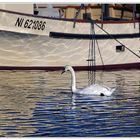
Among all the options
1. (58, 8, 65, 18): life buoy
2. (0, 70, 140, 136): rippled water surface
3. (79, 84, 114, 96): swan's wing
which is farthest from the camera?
(58, 8, 65, 18): life buoy

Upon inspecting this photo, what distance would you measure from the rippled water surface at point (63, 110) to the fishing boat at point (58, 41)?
571 cm

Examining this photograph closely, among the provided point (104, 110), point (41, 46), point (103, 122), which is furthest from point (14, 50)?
point (103, 122)

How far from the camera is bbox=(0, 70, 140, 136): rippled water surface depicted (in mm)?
10992

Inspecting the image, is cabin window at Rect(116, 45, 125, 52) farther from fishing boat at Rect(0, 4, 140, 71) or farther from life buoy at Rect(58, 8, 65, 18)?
life buoy at Rect(58, 8, 65, 18)

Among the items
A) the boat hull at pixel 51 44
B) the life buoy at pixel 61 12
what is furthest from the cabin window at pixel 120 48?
the life buoy at pixel 61 12

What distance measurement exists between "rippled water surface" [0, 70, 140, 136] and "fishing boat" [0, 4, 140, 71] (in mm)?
5706

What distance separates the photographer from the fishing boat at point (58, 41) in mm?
27344

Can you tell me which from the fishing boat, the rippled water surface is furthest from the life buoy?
the rippled water surface

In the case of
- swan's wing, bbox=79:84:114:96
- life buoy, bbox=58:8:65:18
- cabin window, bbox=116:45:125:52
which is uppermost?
life buoy, bbox=58:8:65:18

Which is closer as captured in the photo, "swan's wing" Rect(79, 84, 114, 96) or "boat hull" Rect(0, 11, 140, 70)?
"swan's wing" Rect(79, 84, 114, 96)

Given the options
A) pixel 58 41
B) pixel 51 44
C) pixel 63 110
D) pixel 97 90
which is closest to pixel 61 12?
pixel 58 41

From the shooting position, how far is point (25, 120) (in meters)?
12.2

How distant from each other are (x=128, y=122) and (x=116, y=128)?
0.86 m

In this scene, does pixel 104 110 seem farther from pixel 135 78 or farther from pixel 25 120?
pixel 135 78
